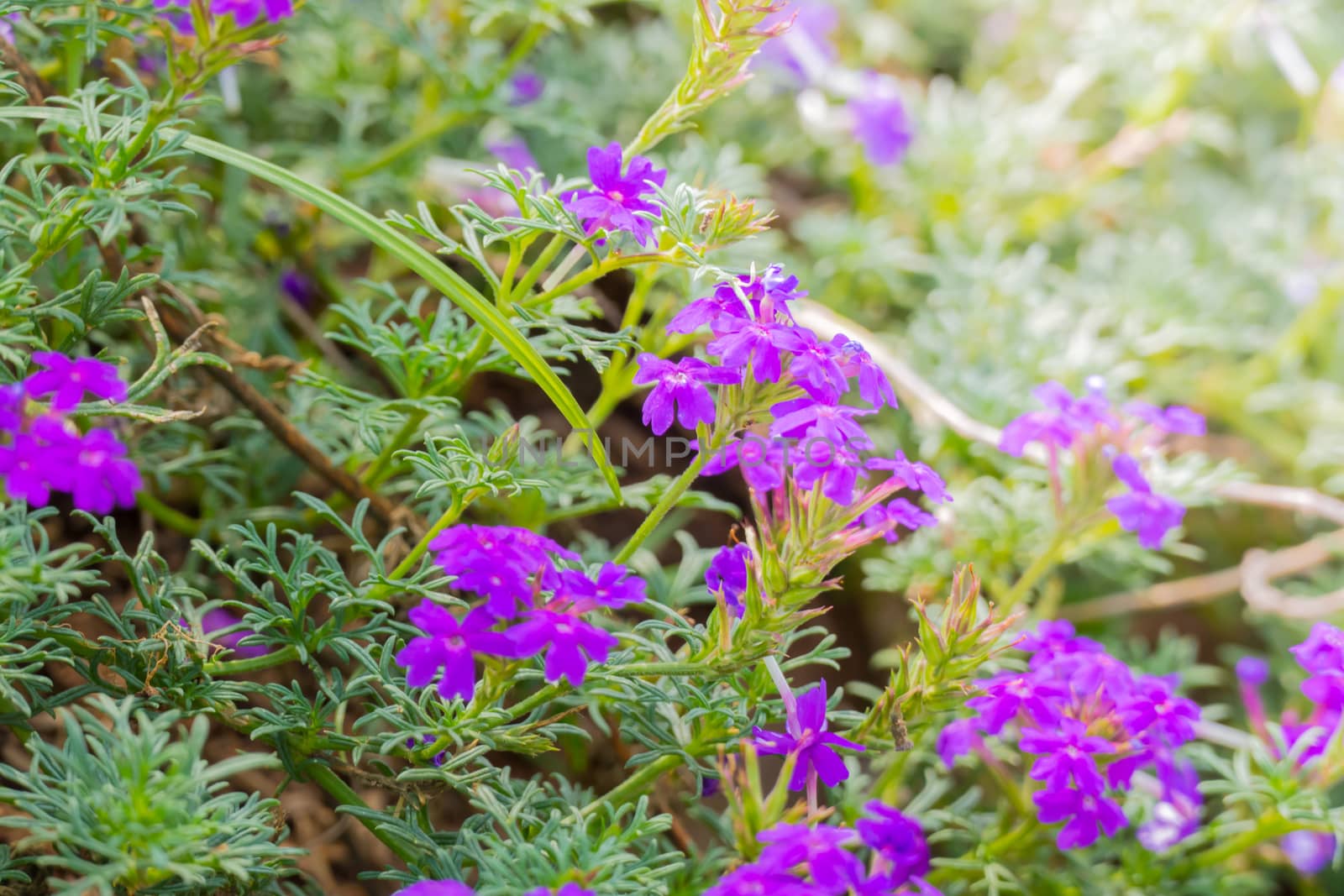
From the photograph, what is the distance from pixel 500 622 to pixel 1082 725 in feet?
2.76

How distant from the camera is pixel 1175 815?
1.84 meters

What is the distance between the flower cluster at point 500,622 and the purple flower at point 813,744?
10.7 inches

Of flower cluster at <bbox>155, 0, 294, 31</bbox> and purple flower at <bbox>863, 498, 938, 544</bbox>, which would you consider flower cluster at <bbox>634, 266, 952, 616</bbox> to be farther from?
flower cluster at <bbox>155, 0, 294, 31</bbox>

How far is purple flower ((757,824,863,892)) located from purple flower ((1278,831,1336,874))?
1544mm

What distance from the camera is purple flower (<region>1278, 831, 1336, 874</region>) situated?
7.27 ft

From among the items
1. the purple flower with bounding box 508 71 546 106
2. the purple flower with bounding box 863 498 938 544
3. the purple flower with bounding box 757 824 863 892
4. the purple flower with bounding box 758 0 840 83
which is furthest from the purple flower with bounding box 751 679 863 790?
the purple flower with bounding box 758 0 840 83

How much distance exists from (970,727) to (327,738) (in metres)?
1.01

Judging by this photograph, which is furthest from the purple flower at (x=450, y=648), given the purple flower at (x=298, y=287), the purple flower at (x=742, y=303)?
the purple flower at (x=298, y=287)

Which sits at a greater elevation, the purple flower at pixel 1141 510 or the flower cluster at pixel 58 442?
the flower cluster at pixel 58 442

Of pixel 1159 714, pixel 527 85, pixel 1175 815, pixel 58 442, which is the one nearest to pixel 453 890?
pixel 58 442

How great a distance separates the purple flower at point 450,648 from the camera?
1.16m

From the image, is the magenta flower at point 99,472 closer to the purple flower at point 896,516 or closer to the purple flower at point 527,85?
the purple flower at point 896,516

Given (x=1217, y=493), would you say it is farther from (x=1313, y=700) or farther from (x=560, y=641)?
(x=560, y=641)

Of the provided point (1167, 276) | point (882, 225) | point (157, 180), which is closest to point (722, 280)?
point (157, 180)
